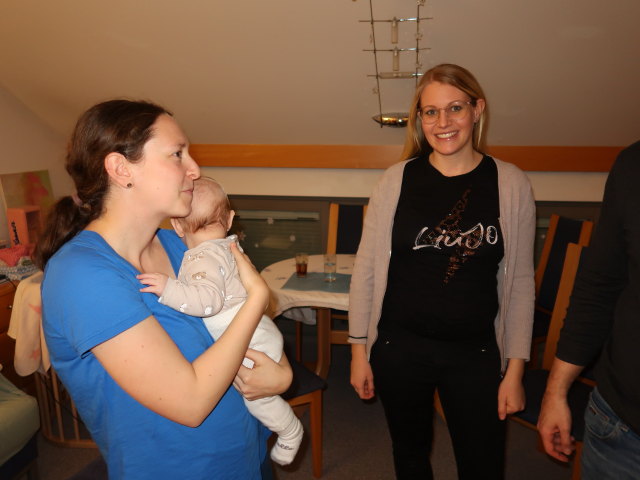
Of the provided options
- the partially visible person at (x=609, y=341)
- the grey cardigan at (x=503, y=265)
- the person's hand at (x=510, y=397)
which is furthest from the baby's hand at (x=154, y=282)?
the person's hand at (x=510, y=397)

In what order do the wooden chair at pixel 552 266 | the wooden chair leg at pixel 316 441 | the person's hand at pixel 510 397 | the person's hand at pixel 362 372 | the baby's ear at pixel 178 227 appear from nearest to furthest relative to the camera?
the baby's ear at pixel 178 227
the person's hand at pixel 510 397
the person's hand at pixel 362 372
the wooden chair leg at pixel 316 441
the wooden chair at pixel 552 266

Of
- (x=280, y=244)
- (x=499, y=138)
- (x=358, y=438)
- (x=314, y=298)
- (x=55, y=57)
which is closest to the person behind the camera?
(x=314, y=298)

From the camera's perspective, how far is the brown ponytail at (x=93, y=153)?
917 mm

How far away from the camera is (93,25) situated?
256 cm

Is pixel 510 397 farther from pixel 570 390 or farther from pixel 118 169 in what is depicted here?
pixel 118 169

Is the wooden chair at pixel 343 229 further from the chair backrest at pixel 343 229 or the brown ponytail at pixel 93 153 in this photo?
the brown ponytail at pixel 93 153

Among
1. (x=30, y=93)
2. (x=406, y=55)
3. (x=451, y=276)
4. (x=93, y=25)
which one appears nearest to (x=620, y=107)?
(x=406, y=55)

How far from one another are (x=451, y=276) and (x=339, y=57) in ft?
5.47

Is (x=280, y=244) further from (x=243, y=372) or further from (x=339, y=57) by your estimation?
(x=243, y=372)

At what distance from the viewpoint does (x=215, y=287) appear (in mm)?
1038

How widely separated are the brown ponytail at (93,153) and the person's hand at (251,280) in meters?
0.34

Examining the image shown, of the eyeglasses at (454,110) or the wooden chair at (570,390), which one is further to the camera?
the wooden chair at (570,390)

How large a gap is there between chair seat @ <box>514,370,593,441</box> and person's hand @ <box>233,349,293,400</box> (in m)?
1.27

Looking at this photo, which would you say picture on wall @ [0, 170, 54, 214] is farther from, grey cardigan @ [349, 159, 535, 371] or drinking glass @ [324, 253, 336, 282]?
grey cardigan @ [349, 159, 535, 371]
